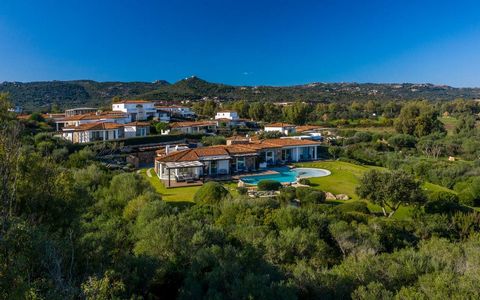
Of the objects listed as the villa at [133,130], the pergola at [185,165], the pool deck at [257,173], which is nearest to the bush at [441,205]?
the pool deck at [257,173]

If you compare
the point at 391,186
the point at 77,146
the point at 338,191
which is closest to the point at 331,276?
the point at 391,186

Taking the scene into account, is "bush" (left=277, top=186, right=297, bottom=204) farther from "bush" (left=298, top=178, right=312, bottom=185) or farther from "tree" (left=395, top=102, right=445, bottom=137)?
"tree" (left=395, top=102, right=445, bottom=137)

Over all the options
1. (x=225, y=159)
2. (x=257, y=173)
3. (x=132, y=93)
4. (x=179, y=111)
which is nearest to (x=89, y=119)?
(x=179, y=111)

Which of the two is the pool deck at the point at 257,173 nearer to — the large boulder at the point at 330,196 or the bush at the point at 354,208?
the large boulder at the point at 330,196

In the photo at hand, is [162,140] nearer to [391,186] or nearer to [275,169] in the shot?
[275,169]

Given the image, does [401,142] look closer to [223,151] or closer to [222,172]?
[223,151]

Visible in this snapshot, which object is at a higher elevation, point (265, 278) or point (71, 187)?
point (71, 187)
